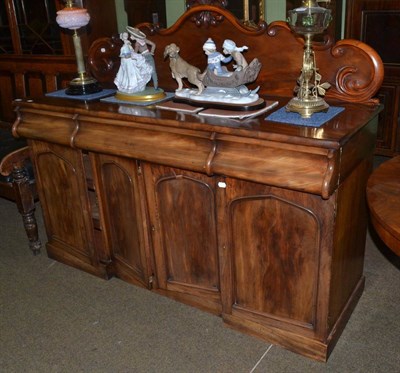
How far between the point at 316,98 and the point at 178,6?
2787 millimetres

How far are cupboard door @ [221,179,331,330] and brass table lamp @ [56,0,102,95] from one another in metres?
0.99

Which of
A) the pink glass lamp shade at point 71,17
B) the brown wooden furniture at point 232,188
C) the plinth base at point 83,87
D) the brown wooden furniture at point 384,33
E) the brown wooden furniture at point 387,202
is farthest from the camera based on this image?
the brown wooden furniture at point 384,33

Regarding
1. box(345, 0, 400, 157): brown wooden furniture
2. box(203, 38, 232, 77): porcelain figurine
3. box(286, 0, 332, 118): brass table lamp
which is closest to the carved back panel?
box(286, 0, 332, 118): brass table lamp

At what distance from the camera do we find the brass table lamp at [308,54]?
1.72 meters

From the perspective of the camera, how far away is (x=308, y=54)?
1.78m

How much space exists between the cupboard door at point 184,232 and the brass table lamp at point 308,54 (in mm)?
460

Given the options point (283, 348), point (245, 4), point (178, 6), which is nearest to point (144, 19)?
point (178, 6)

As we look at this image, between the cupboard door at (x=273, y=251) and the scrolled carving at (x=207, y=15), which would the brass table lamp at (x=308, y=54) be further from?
the scrolled carving at (x=207, y=15)

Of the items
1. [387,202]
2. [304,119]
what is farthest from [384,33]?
[387,202]

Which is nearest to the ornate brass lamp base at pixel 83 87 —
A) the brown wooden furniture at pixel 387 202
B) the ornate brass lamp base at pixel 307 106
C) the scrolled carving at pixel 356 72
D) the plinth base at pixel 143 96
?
the plinth base at pixel 143 96

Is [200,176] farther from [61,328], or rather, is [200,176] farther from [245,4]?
[245,4]

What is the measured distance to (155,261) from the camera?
2.29m

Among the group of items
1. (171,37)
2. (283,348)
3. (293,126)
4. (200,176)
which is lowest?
(283,348)

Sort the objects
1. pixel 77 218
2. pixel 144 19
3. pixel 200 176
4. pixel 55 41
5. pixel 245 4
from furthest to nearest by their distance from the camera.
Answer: pixel 144 19, pixel 55 41, pixel 245 4, pixel 77 218, pixel 200 176
